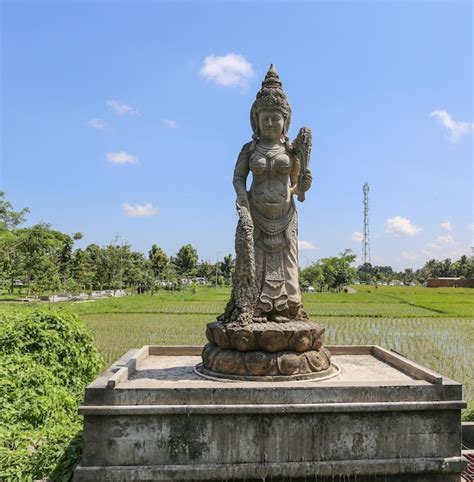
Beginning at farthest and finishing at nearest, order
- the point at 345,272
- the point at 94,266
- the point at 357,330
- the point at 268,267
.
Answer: the point at 345,272
the point at 94,266
the point at 357,330
the point at 268,267

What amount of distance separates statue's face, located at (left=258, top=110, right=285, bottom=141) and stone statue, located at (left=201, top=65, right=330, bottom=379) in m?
0.01

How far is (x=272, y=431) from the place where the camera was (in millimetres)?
4723

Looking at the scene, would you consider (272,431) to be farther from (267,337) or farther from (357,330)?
(357,330)

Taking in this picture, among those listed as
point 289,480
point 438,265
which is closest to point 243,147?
point 289,480

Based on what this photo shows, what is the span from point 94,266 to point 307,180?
44.4m

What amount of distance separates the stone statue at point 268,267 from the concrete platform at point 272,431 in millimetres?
581

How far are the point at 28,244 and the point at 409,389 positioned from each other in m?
40.0

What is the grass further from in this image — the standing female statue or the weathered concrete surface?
the standing female statue

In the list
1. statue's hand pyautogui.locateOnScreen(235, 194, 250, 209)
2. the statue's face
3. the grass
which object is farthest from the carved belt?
the grass

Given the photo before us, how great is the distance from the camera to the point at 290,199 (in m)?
6.41

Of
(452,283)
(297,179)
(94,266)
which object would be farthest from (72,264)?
(452,283)

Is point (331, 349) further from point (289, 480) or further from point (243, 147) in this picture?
point (243, 147)

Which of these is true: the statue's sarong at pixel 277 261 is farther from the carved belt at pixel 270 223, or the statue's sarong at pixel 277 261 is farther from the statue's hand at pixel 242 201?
the statue's hand at pixel 242 201

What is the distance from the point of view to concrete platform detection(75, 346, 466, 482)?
463 cm
